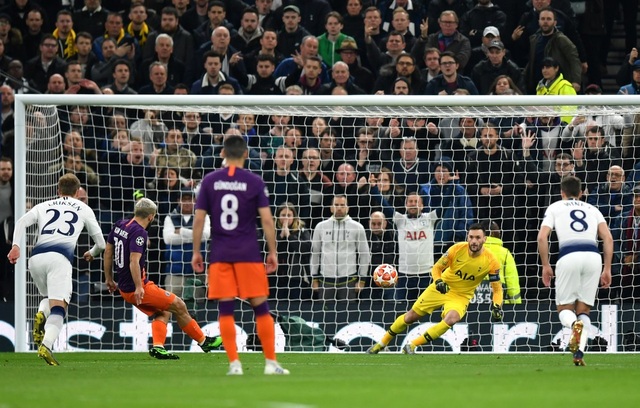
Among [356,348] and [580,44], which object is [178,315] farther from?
[580,44]

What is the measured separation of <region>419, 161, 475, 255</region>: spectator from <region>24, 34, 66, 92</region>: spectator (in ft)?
22.8

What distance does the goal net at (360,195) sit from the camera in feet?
54.3

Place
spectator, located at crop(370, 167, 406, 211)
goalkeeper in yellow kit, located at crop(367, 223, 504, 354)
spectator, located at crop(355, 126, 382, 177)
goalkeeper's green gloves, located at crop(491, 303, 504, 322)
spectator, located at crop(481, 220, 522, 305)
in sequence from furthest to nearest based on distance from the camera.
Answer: spectator, located at crop(355, 126, 382, 177), spectator, located at crop(370, 167, 406, 211), spectator, located at crop(481, 220, 522, 305), goalkeeper in yellow kit, located at crop(367, 223, 504, 354), goalkeeper's green gloves, located at crop(491, 303, 504, 322)

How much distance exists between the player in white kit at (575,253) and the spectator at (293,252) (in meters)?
4.86

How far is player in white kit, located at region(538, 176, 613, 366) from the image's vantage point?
42.1ft

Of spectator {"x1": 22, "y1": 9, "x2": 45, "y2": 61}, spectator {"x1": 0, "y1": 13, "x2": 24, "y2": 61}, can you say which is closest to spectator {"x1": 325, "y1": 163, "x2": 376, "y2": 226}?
spectator {"x1": 22, "y1": 9, "x2": 45, "y2": 61}

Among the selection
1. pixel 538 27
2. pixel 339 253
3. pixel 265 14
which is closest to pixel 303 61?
pixel 265 14

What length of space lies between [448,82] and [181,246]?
16.5 feet

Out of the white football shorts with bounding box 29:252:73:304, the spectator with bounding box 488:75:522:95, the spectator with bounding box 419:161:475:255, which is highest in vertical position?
the spectator with bounding box 488:75:522:95

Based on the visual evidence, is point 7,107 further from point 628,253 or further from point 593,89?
point 628,253

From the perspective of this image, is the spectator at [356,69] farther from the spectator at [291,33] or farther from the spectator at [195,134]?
the spectator at [195,134]

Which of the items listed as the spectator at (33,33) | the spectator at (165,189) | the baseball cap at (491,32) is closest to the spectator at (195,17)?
the spectator at (33,33)

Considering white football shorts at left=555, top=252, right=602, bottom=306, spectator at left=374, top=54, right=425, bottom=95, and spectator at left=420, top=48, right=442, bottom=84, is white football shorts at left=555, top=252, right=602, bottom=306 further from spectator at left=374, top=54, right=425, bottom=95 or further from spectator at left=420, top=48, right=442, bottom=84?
spectator at left=420, top=48, right=442, bottom=84

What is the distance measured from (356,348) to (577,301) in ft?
14.8
